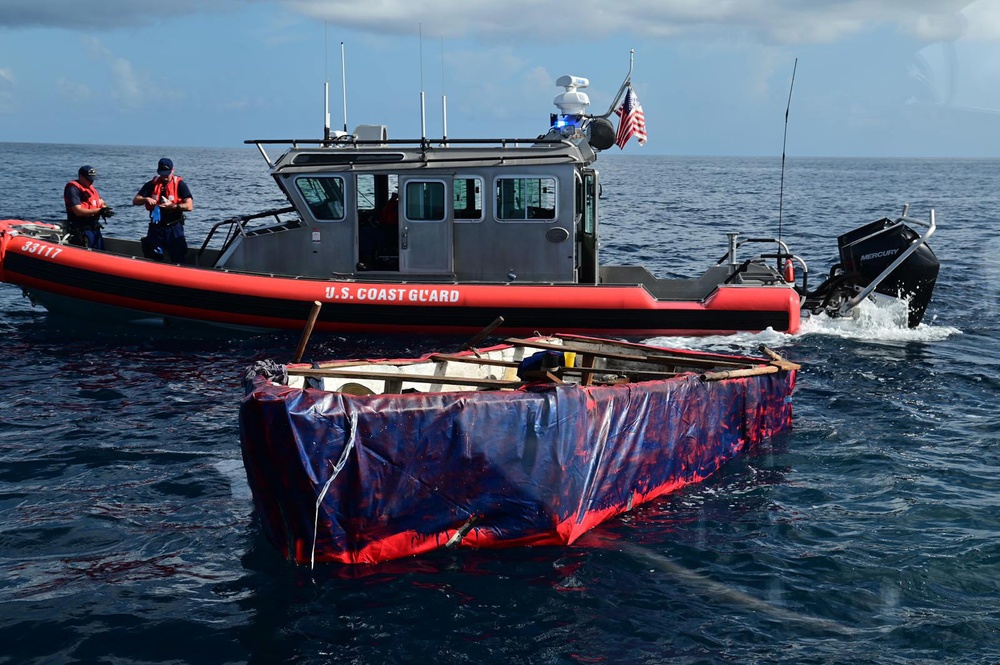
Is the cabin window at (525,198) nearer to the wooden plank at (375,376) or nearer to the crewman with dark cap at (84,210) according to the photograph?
the crewman with dark cap at (84,210)

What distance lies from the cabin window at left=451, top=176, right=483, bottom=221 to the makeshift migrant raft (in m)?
6.27

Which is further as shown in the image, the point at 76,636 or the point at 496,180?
the point at 496,180

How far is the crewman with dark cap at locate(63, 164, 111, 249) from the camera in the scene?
47.8 feet

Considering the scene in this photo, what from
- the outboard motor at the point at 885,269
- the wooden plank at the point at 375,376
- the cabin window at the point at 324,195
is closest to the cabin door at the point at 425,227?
the cabin window at the point at 324,195

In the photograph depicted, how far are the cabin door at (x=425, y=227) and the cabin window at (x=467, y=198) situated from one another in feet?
0.39

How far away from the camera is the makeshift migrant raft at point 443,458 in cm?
630

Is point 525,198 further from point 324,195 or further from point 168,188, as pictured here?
point 168,188

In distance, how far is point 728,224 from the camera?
38031mm

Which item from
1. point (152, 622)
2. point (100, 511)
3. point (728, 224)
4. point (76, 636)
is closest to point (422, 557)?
point (152, 622)

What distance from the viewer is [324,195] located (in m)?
14.1

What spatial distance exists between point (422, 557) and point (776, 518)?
2.96 meters

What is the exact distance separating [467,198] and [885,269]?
5.93 meters

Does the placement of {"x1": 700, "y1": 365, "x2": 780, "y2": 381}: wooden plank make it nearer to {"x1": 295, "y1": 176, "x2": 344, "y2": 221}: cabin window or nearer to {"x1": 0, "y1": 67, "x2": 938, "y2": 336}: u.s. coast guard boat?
{"x1": 0, "y1": 67, "x2": 938, "y2": 336}: u.s. coast guard boat

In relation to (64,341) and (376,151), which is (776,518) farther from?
(64,341)
